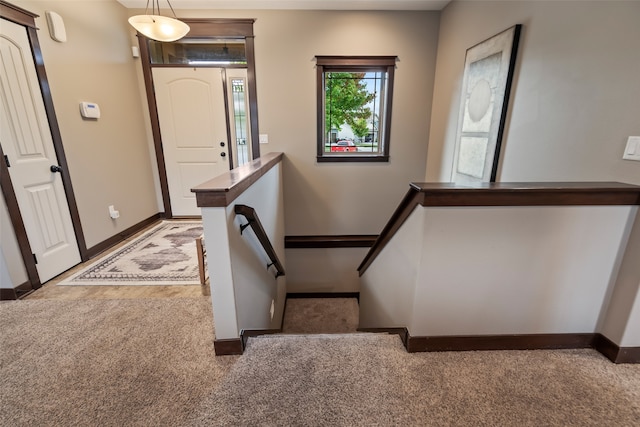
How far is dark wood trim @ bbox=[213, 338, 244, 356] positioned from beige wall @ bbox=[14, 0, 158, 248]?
2285mm

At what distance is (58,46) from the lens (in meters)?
2.52

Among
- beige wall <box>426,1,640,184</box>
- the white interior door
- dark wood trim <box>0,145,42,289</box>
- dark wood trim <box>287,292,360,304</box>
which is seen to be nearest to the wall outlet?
the white interior door

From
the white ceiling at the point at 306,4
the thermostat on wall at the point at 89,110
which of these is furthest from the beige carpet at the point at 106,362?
the white ceiling at the point at 306,4

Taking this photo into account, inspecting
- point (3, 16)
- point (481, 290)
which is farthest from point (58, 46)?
point (481, 290)

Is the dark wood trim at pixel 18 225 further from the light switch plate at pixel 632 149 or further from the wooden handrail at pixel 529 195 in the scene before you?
the light switch plate at pixel 632 149

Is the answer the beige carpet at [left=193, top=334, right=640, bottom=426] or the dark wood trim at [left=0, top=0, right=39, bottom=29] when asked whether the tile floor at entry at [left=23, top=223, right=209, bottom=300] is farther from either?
the dark wood trim at [left=0, top=0, right=39, bottom=29]

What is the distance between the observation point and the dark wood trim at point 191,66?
3320 mm

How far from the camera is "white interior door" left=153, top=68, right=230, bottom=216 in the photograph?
146 inches

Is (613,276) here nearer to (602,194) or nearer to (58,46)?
(602,194)

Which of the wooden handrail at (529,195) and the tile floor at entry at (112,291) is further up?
the wooden handrail at (529,195)

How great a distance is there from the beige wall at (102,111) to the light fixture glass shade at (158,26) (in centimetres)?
90

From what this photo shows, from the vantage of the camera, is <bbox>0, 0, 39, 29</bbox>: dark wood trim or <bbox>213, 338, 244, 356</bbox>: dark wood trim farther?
<bbox>0, 0, 39, 29</bbox>: dark wood trim

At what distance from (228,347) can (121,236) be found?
8.66ft

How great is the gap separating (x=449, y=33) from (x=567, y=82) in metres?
1.91
